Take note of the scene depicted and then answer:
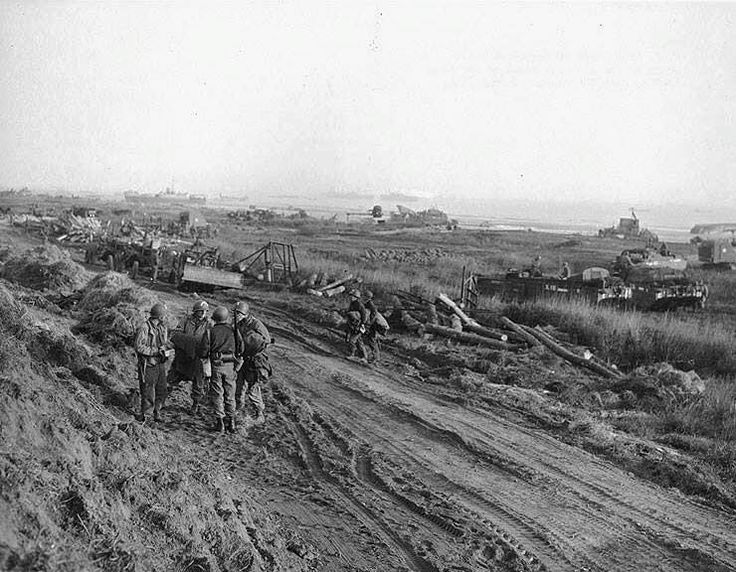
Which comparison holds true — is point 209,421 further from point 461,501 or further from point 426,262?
point 426,262

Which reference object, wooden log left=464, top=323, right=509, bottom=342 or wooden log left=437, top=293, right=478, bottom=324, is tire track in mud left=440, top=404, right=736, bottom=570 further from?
wooden log left=437, top=293, right=478, bottom=324

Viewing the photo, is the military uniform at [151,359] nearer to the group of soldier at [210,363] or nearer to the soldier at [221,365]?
the group of soldier at [210,363]

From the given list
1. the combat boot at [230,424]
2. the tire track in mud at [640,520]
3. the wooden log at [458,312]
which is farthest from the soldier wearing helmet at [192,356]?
the wooden log at [458,312]

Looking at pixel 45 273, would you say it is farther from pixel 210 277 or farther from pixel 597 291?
pixel 597 291

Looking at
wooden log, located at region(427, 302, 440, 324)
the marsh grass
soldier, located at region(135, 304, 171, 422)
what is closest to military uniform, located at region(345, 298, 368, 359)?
wooden log, located at region(427, 302, 440, 324)

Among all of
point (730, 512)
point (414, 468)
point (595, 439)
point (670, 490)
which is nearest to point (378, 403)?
point (414, 468)

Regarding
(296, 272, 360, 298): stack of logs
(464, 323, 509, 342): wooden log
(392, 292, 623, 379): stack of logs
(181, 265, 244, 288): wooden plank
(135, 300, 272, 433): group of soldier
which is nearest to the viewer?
(135, 300, 272, 433): group of soldier

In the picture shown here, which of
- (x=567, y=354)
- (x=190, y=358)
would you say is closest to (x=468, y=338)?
(x=567, y=354)
